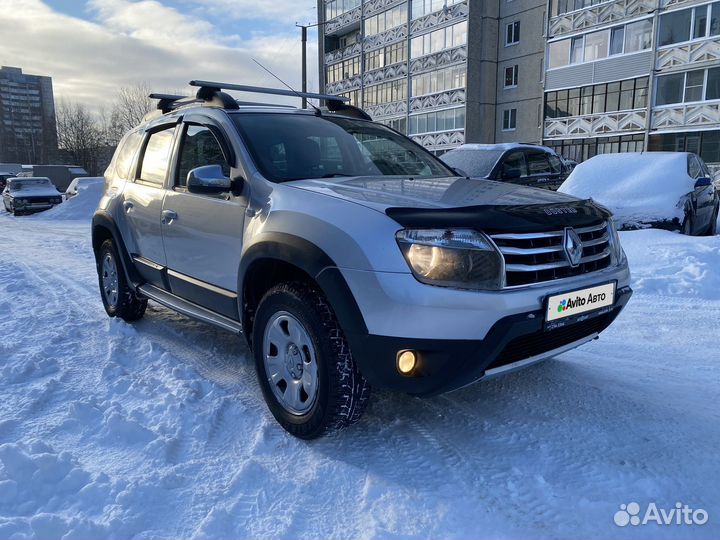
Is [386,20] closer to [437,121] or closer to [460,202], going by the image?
[437,121]

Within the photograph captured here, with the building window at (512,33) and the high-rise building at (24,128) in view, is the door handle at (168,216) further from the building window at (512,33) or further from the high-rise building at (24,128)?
the high-rise building at (24,128)

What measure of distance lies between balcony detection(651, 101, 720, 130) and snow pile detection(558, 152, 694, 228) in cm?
1963

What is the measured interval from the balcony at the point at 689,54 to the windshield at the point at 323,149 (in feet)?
A: 87.1

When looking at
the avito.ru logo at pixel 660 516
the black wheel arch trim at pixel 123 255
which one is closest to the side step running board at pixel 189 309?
the black wheel arch trim at pixel 123 255

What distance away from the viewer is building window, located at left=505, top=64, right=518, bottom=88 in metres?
34.2

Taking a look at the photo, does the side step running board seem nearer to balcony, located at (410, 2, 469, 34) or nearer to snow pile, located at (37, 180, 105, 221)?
snow pile, located at (37, 180, 105, 221)

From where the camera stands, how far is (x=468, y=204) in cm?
262

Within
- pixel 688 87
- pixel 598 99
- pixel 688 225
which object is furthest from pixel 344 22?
pixel 688 225

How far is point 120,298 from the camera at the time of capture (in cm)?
487

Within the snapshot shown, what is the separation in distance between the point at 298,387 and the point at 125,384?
137cm

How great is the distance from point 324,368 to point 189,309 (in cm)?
156

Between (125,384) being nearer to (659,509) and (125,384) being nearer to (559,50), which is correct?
(659,509)

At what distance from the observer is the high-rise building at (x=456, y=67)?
3359cm

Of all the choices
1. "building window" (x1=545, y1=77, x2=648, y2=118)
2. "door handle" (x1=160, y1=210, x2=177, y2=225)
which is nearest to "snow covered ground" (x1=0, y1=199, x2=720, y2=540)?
"door handle" (x1=160, y1=210, x2=177, y2=225)
